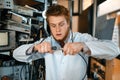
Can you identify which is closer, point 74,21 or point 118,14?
point 118,14

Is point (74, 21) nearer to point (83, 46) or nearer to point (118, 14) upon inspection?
point (118, 14)

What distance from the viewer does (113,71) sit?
149 centimetres

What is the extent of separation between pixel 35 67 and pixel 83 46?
149 centimetres

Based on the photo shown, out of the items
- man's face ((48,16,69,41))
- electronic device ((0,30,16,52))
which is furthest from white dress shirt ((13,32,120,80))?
electronic device ((0,30,16,52))

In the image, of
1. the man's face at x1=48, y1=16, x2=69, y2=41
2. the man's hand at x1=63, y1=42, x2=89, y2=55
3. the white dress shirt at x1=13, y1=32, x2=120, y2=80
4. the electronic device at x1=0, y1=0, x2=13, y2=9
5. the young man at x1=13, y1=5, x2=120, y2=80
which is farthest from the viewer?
the electronic device at x1=0, y1=0, x2=13, y2=9

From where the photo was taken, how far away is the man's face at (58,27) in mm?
1361

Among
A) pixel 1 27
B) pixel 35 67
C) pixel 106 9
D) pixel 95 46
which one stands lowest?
pixel 35 67

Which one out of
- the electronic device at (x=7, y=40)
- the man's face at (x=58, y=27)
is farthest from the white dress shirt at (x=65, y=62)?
the electronic device at (x=7, y=40)

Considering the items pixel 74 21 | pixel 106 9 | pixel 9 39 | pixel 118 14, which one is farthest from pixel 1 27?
pixel 74 21

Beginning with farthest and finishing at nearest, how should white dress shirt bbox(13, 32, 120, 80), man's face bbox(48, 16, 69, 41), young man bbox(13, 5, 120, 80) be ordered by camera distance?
white dress shirt bbox(13, 32, 120, 80)
man's face bbox(48, 16, 69, 41)
young man bbox(13, 5, 120, 80)

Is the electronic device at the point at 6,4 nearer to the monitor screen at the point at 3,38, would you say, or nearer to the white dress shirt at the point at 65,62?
the monitor screen at the point at 3,38

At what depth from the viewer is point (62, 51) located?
121cm

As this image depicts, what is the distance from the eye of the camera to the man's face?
1.36 m

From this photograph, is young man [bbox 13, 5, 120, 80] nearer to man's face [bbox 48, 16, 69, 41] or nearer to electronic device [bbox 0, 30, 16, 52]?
man's face [bbox 48, 16, 69, 41]
